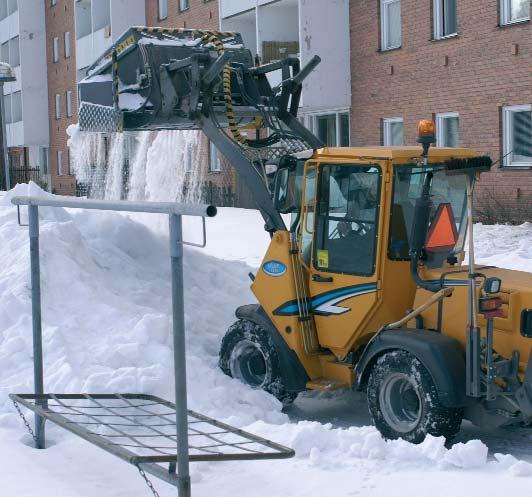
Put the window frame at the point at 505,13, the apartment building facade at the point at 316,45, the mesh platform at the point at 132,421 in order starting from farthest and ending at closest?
1. the apartment building facade at the point at 316,45
2. the window frame at the point at 505,13
3. the mesh platform at the point at 132,421

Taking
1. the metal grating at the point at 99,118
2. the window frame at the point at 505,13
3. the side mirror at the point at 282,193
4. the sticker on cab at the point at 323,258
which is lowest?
the sticker on cab at the point at 323,258

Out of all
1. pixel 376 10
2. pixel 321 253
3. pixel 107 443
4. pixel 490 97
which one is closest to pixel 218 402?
pixel 321 253

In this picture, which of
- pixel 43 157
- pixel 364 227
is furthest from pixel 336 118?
pixel 43 157

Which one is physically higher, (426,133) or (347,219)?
(426,133)

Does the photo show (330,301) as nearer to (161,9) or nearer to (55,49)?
(161,9)

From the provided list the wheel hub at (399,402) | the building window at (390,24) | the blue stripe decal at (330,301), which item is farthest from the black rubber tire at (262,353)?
the building window at (390,24)

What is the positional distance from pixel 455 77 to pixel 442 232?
13.4 metres

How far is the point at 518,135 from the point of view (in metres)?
18.6

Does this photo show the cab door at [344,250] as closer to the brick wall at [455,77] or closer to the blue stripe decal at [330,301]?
the blue stripe decal at [330,301]

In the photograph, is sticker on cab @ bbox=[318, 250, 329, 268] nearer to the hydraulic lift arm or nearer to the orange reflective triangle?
the orange reflective triangle

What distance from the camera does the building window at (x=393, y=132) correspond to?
21750mm

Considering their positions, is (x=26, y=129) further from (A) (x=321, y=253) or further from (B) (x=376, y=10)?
(A) (x=321, y=253)

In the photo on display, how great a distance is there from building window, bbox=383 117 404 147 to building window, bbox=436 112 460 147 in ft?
4.67

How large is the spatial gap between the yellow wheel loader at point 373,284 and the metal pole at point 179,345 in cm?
218
